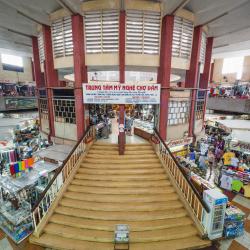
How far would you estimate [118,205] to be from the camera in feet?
18.1

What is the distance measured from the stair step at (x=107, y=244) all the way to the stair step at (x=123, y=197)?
135 centimetres

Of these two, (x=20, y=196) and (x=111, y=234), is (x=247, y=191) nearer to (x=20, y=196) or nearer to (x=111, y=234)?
(x=111, y=234)

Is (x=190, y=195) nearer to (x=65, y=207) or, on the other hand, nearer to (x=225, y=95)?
(x=65, y=207)

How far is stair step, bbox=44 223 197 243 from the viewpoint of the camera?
452 centimetres

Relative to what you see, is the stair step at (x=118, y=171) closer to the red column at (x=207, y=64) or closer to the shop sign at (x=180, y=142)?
the shop sign at (x=180, y=142)

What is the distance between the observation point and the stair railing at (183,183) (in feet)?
16.4

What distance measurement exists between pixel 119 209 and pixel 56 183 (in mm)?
2594

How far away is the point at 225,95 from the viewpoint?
63.1 feet

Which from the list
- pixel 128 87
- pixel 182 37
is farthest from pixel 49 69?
pixel 182 37

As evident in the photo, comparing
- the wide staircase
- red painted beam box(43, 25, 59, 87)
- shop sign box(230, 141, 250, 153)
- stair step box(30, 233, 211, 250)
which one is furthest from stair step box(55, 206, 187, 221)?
red painted beam box(43, 25, 59, 87)

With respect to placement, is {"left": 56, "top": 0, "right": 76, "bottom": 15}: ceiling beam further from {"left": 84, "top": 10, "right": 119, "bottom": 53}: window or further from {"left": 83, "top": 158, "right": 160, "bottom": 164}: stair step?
{"left": 83, "top": 158, "right": 160, "bottom": 164}: stair step

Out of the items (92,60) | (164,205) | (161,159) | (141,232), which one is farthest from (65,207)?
(92,60)

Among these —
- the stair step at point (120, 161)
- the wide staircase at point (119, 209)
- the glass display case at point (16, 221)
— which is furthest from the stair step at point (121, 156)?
the glass display case at point (16, 221)

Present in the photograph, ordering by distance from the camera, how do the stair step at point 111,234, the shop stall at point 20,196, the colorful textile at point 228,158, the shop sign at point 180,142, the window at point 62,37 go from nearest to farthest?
the stair step at point 111,234
the shop stall at point 20,196
the window at point 62,37
the shop sign at point 180,142
the colorful textile at point 228,158
